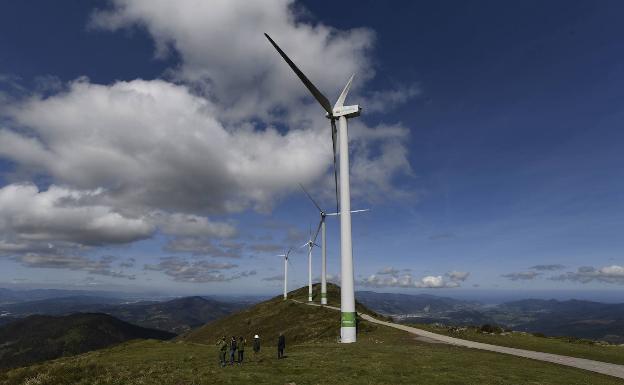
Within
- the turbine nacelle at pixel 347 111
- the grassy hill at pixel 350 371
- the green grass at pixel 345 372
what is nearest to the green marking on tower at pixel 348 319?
the grassy hill at pixel 350 371

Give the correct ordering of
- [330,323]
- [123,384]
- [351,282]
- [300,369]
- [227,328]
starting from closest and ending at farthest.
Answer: [123,384] → [300,369] → [351,282] → [330,323] → [227,328]

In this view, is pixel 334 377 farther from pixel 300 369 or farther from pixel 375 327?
pixel 375 327

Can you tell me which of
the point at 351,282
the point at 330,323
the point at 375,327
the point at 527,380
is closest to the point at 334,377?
the point at 527,380

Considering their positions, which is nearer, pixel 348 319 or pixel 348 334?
pixel 348 319

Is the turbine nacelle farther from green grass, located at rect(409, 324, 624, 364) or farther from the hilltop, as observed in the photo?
the hilltop

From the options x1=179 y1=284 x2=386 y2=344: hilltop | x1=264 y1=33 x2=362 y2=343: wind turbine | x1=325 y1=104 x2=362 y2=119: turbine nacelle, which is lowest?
x1=179 y1=284 x2=386 y2=344: hilltop

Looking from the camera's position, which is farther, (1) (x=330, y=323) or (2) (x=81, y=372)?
(1) (x=330, y=323)

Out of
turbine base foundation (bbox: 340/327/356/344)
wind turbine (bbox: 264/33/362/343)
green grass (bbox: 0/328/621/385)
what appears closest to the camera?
green grass (bbox: 0/328/621/385)

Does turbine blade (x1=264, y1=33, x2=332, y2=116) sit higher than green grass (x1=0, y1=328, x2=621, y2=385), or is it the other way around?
turbine blade (x1=264, y1=33, x2=332, y2=116)

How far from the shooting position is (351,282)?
52.9 metres

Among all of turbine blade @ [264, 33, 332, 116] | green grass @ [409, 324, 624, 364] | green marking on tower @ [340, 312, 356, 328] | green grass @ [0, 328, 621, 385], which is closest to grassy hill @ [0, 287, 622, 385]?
green grass @ [0, 328, 621, 385]

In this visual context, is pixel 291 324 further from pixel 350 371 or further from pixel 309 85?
pixel 350 371

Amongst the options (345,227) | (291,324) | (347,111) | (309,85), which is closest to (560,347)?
(345,227)

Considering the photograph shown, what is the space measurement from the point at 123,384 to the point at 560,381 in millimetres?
33293
